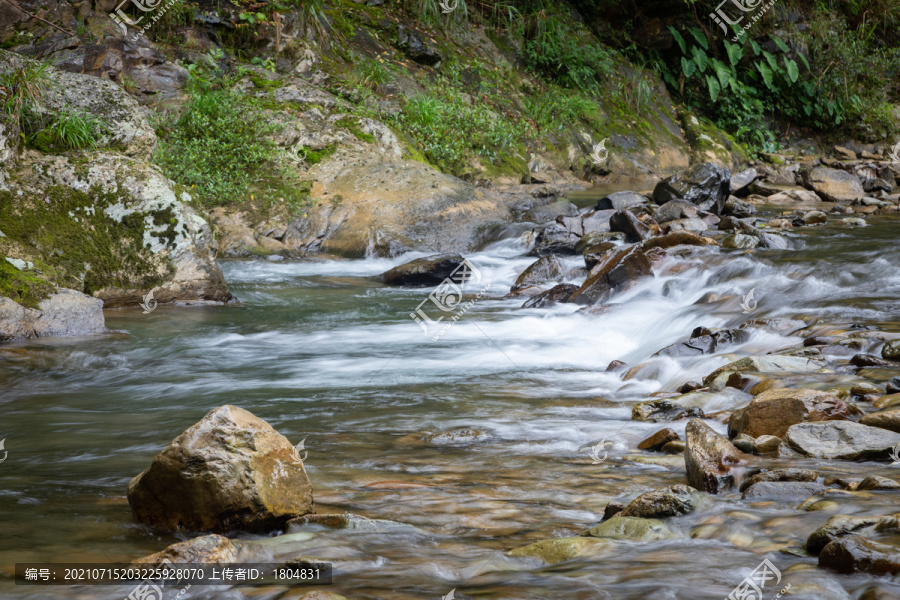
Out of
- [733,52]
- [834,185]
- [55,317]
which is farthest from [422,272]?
[733,52]

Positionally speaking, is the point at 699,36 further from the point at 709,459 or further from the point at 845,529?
the point at 845,529

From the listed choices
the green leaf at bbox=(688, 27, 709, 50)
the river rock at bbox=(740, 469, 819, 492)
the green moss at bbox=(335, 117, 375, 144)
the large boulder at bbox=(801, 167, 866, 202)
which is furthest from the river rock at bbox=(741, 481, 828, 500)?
the green leaf at bbox=(688, 27, 709, 50)

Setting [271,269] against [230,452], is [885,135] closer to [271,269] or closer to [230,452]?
[271,269]

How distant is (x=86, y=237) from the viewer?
6.69 m

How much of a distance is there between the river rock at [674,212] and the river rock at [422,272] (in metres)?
3.57

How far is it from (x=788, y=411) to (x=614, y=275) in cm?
444

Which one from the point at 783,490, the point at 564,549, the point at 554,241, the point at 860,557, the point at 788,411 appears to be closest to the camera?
the point at 860,557

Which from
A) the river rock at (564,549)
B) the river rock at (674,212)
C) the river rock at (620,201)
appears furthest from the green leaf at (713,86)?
the river rock at (564,549)

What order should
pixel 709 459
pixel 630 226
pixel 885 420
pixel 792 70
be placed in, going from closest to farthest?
pixel 709 459, pixel 885 420, pixel 630 226, pixel 792 70

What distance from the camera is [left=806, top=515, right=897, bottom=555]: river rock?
6.75 ft

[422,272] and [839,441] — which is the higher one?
[839,441]

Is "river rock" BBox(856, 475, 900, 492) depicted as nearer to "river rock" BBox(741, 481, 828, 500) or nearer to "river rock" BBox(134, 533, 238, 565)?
"river rock" BBox(741, 481, 828, 500)

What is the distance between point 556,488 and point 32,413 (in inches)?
124

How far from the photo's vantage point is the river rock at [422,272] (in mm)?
8484
